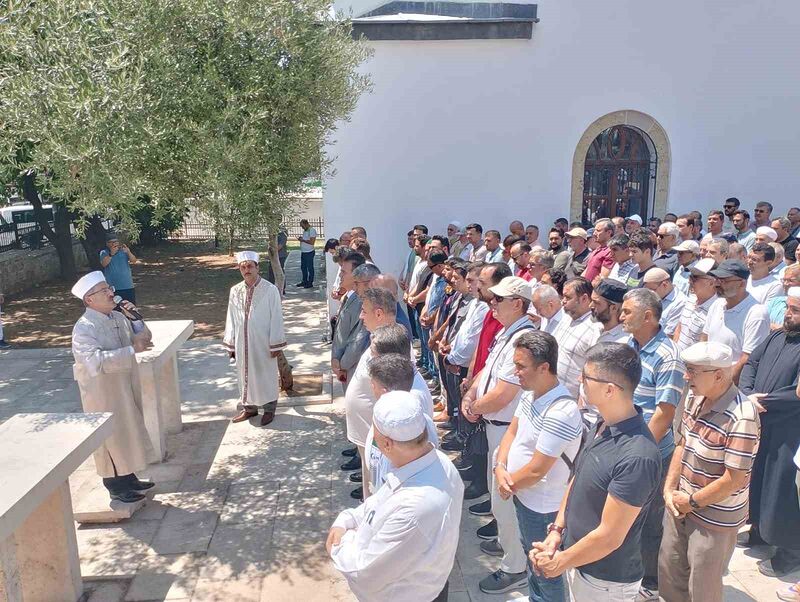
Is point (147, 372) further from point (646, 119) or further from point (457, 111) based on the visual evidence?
point (646, 119)

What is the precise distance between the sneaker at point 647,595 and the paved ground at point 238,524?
49cm

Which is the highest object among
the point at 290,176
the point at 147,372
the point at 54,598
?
the point at 290,176

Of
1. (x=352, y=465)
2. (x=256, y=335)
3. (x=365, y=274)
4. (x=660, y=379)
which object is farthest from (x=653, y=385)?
(x=256, y=335)

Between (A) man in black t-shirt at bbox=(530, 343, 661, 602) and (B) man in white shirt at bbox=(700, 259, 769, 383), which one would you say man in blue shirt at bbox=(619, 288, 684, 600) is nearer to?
(A) man in black t-shirt at bbox=(530, 343, 661, 602)

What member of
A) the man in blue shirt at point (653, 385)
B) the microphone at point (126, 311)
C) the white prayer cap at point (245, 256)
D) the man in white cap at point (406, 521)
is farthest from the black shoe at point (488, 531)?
the white prayer cap at point (245, 256)

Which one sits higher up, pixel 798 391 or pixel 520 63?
pixel 520 63

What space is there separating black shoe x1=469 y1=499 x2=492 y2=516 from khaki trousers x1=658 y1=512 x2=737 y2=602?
1498 millimetres

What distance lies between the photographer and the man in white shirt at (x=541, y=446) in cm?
297

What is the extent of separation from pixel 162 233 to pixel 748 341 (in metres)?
19.7

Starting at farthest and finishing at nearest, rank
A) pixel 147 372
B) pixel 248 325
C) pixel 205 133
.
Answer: pixel 248 325 → pixel 147 372 → pixel 205 133

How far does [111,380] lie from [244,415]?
83.2 inches

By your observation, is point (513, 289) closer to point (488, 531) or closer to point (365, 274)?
point (365, 274)

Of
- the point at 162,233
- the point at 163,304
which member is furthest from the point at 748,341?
the point at 162,233

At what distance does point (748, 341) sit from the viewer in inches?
174
